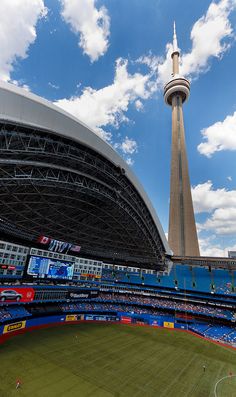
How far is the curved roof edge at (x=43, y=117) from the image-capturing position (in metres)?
21.3

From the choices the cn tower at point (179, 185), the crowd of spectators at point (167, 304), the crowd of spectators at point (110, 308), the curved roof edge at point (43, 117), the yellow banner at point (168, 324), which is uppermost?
the cn tower at point (179, 185)

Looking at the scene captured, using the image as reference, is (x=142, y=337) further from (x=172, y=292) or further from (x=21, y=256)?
(x=21, y=256)

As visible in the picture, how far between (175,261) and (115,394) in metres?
52.5

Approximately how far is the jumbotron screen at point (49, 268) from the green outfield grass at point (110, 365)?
9.72 metres

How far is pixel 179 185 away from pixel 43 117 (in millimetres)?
81016

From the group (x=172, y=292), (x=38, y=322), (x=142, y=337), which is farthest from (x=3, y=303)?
(x=172, y=292)

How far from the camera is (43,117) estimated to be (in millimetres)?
24875

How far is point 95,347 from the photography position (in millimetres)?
33500

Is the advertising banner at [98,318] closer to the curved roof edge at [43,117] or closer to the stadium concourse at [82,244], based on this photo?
the stadium concourse at [82,244]

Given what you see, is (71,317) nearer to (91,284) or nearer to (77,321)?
(77,321)

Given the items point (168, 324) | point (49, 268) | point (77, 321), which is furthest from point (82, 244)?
point (168, 324)

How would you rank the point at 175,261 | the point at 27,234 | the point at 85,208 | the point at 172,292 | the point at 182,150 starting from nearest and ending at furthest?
the point at 85,208 → the point at 27,234 → the point at 172,292 → the point at 175,261 → the point at 182,150

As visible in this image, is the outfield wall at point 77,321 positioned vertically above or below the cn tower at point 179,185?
below

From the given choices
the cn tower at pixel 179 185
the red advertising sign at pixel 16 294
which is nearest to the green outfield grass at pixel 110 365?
the red advertising sign at pixel 16 294
